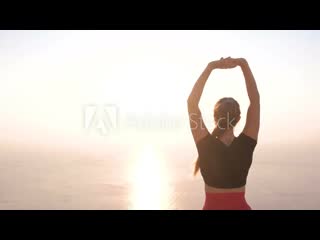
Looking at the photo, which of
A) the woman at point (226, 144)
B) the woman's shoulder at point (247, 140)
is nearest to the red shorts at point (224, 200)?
the woman at point (226, 144)

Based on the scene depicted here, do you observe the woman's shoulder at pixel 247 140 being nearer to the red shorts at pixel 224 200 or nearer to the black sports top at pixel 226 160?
the black sports top at pixel 226 160

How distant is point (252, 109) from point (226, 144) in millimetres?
201

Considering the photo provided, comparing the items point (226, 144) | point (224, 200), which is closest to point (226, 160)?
point (226, 144)

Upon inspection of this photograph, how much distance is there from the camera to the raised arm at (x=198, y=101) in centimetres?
172

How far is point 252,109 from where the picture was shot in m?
1.77

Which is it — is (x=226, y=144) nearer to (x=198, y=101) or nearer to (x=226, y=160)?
(x=226, y=160)

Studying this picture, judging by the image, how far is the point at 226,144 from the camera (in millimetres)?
1821

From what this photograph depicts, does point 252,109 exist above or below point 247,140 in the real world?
above

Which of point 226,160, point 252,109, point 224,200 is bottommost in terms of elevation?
point 224,200

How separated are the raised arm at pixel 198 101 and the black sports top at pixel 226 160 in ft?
0.21

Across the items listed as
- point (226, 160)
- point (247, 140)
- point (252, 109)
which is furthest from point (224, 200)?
point (252, 109)
